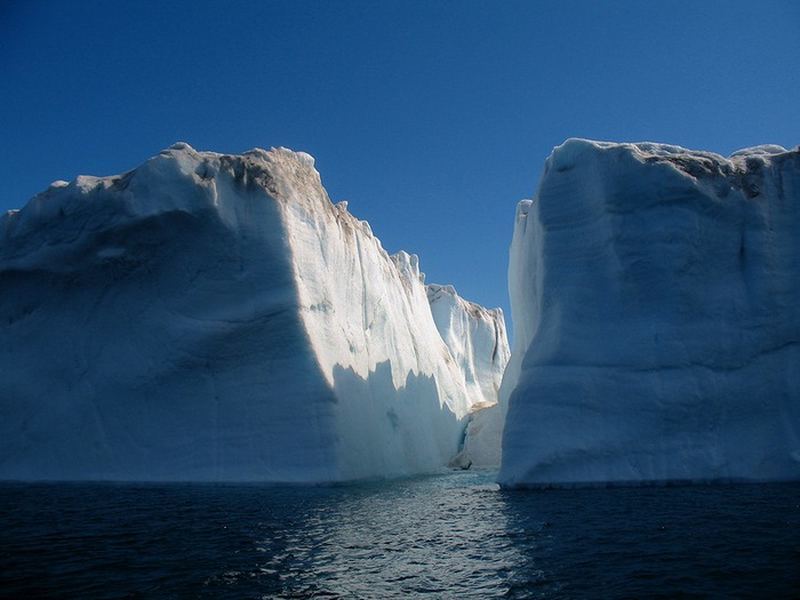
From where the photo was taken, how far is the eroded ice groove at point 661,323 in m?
12.5

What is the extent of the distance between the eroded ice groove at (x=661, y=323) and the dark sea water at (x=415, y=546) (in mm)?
1165

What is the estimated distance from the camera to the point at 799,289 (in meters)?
13.6

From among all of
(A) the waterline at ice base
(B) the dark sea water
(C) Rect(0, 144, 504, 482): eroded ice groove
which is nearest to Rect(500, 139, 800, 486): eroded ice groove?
(A) the waterline at ice base

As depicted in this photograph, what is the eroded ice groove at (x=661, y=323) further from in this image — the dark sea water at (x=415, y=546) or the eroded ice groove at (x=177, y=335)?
the eroded ice groove at (x=177, y=335)

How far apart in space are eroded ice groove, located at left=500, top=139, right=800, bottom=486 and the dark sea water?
3.82 feet

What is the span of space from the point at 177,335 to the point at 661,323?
1159 centimetres

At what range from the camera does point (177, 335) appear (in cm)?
1623

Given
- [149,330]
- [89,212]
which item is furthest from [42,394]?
[89,212]

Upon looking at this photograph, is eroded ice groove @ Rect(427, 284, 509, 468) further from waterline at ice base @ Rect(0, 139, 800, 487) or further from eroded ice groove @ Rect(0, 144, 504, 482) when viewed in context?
eroded ice groove @ Rect(0, 144, 504, 482)

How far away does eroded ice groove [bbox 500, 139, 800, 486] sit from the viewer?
41.1 feet

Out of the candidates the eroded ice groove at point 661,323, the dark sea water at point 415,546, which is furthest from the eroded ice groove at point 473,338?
the dark sea water at point 415,546

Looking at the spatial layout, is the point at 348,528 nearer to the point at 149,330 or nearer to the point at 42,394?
the point at 149,330

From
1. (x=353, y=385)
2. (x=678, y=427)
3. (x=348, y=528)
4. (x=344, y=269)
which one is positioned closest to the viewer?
(x=348, y=528)

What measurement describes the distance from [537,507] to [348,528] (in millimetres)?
3135
